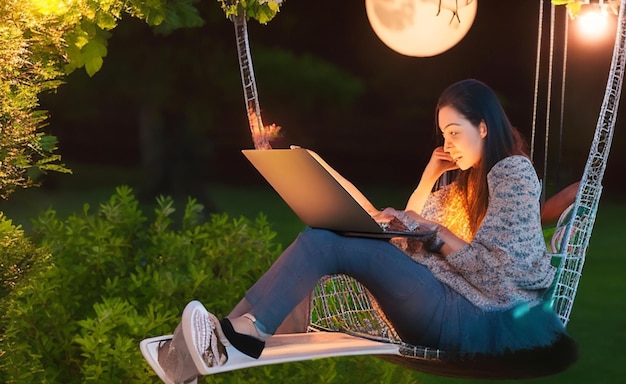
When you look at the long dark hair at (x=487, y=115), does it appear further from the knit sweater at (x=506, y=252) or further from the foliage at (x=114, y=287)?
the foliage at (x=114, y=287)

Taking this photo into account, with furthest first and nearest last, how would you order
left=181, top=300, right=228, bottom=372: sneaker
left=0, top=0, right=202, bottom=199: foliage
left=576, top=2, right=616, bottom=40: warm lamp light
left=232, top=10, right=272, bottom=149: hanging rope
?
left=576, top=2, right=616, bottom=40: warm lamp light
left=232, top=10, right=272, bottom=149: hanging rope
left=0, top=0, right=202, bottom=199: foliage
left=181, top=300, right=228, bottom=372: sneaker

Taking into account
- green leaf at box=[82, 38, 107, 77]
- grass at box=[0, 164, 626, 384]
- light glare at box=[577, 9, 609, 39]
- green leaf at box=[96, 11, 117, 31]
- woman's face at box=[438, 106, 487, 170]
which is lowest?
grass at box=[0, 164, 626, 384]

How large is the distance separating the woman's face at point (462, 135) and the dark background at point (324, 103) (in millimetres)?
5299

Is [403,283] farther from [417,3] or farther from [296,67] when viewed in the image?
[296,67]

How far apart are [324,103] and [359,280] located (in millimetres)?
7173

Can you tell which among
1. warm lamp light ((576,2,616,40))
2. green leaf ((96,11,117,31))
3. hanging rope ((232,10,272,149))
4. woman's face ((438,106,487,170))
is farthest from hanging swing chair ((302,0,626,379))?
green leaf ((96,11,117,31))

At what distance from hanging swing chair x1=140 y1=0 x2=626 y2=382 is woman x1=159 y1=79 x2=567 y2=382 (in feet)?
0.11

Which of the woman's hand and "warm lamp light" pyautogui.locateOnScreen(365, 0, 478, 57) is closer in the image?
the woman's hand

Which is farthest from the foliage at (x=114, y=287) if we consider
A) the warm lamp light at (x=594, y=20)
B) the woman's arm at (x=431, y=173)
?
the warm lamp light at (x=594, y=20)

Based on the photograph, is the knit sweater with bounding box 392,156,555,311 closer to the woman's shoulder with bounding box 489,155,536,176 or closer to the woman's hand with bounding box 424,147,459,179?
the woman's shoulder with bounding box 489,155,536,176

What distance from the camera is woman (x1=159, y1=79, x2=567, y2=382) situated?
268cm

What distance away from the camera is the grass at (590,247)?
6434 millimetres

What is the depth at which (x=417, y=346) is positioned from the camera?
2807 mm

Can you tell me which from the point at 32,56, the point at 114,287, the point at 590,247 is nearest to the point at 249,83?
the point at 32,56
